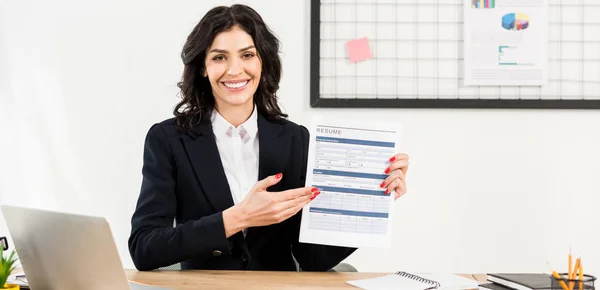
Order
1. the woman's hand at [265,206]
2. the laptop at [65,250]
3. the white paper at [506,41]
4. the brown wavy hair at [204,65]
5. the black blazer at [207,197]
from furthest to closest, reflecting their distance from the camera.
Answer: the white paper at [506,41] < the brown wavy hair at [204,65] < the black blazer at [207,197] < the woman's hand at [265,206] < the laptop at [65,250]

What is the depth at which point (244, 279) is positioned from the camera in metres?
1.81

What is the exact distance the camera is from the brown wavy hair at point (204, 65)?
212 cm

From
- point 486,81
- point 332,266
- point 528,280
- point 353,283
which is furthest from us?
point 486,81

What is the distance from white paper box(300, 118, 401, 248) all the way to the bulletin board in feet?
3.35

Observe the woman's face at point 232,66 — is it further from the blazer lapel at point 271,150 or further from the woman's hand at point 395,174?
the woman's hand at point 395,174

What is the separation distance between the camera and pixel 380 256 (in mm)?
2943

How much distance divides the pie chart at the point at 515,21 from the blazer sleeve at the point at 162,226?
4.88 feet

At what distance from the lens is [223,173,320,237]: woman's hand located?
182 centimetres

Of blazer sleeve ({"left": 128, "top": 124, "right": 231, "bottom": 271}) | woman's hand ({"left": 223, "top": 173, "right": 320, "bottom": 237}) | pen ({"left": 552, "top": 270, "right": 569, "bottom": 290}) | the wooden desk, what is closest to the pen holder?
pen ({"left": 552, "top": 270, "right": 569, "bottom": 290})

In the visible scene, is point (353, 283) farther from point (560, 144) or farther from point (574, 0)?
point (574, 0)

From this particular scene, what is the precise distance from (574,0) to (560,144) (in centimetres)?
58

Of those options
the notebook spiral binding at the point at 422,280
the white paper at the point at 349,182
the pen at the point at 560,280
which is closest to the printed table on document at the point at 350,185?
the white paper at the point at 349,182

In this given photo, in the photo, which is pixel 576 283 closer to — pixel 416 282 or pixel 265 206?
pixel 416 282

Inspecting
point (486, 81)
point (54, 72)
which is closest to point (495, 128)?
point (486, 81)
